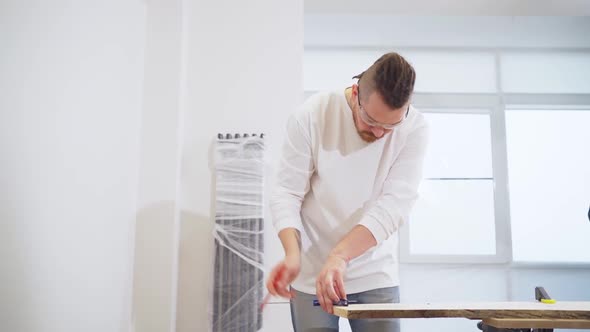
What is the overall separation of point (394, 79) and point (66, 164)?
113 centimetres

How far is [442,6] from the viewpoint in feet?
9.71

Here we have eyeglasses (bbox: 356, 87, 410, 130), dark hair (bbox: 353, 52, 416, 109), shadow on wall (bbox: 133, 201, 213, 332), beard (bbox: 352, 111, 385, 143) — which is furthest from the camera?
shadow on wall (bbox: 133, 201, 213, 332)

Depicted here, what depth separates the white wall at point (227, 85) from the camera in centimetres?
256

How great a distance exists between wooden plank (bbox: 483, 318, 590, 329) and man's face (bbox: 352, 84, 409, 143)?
548mm

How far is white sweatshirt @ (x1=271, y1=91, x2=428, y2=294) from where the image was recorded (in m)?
1.36

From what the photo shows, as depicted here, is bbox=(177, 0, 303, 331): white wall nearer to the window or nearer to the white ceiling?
the white ceiling

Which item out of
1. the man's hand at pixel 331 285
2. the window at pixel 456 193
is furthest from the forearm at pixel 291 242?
the window at pixel 456 193

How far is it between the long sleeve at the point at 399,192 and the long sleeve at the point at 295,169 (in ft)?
0.69

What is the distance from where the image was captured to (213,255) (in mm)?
2479

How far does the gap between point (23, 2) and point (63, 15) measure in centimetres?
25

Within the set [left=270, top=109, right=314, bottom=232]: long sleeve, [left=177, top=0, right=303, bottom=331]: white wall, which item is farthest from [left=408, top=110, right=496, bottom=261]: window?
[left=270, top=109, right=314, bottom=232]: long sleeve

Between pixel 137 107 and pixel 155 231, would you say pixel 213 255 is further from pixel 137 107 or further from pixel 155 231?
pixel 137 107

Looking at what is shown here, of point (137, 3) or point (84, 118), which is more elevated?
point (137, 3)

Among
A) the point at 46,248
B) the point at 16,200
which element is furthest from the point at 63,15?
the point at 46,248
